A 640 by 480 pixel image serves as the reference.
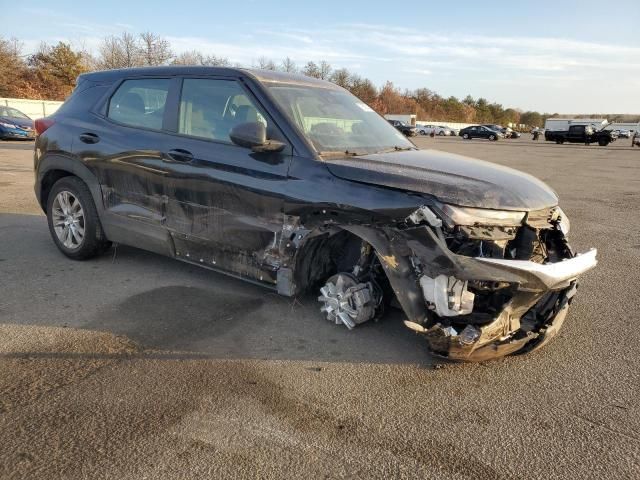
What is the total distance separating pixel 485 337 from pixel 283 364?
51.2 inches

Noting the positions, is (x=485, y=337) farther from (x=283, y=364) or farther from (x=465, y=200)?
(x=283, y=364)

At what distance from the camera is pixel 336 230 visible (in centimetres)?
353

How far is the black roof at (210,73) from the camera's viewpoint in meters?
4.20

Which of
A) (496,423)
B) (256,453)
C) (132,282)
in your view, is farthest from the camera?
(132,282)

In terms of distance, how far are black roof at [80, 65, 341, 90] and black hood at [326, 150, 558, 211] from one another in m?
1.13

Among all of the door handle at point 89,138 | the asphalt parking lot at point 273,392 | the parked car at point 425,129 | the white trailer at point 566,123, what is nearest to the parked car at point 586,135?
the white trailer at point 566,123

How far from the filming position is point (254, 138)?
11.9ft

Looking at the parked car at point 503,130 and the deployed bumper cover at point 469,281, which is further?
the parked car at point 503,130

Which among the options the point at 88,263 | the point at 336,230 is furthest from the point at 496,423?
the point at 88,263

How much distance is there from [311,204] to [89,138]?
8.93 feet

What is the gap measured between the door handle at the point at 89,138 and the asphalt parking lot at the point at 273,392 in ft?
4.41

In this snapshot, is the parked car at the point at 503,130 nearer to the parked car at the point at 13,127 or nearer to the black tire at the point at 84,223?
the parked car at the point at 13,127

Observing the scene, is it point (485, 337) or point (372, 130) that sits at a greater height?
point (372, 130)

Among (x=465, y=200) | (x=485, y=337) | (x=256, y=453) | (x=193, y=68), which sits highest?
(x=193, y=68)
